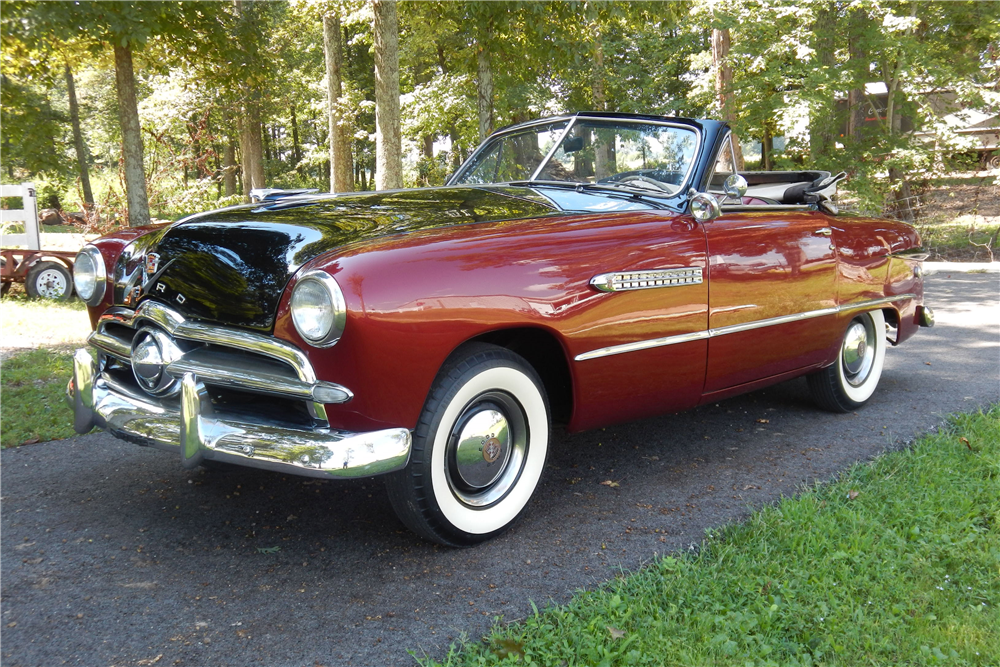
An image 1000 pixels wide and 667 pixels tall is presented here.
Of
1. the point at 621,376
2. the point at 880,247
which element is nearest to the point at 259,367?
the point at 621,376

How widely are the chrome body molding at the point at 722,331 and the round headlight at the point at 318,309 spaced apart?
1019 mm

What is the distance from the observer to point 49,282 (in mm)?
9336

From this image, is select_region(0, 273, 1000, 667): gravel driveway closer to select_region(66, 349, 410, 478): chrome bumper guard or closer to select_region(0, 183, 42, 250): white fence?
select_region(66, 349, 410, 478): chrome bumper guard

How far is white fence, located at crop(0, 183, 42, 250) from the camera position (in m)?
9.41

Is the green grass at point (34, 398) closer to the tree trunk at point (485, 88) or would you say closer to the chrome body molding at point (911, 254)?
the chrome body molding at point (911, 254)

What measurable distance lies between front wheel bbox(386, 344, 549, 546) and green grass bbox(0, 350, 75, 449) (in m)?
2.64

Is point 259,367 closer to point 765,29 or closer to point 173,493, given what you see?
point 173,493

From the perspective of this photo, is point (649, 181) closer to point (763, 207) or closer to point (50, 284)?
point (763, 207)

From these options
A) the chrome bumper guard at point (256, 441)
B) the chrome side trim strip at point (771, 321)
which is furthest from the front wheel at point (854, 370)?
the chrome bumper guard at point (256, 441)

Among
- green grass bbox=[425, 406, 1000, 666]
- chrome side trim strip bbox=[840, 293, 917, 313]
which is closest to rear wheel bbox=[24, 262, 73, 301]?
chrome side trim strip bbox=[840, 293, 917, 313]

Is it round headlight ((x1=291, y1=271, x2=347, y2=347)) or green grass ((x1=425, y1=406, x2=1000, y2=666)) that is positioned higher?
round headlight ((x1=291, y1=271, x2=347, y2=347))

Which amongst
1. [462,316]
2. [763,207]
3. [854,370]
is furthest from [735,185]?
[854,370]

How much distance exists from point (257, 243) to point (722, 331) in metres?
2.06

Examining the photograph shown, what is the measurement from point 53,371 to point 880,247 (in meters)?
5.56
